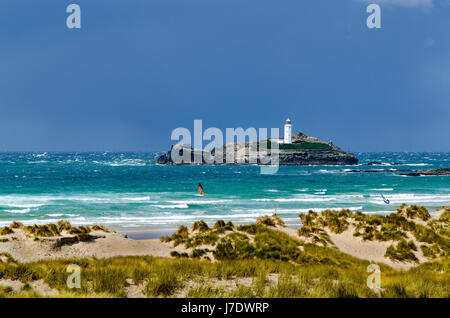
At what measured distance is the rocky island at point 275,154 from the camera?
487ft

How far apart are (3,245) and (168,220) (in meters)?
13.9

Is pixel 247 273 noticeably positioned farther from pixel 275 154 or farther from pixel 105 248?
pixel 275 154

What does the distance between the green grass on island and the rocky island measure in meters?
129

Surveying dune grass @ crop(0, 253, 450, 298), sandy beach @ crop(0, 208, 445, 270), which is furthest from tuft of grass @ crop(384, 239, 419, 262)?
dune grass @ crop(0, 253, 450, 298)

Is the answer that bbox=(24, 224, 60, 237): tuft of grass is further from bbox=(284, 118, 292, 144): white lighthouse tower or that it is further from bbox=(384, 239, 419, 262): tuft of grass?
bbox=(284, 118, 292, 144): white lighthouse tower

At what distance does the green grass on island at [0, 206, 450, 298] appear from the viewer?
7.34 m

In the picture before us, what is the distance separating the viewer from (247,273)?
9188 mm

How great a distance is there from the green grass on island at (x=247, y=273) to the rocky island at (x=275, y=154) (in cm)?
12888

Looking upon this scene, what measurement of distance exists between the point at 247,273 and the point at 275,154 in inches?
5690

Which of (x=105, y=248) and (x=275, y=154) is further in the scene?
(x=275, y=154)

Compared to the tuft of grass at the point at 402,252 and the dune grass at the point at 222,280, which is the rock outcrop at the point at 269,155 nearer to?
the tuft of grass at the point at 402,252
